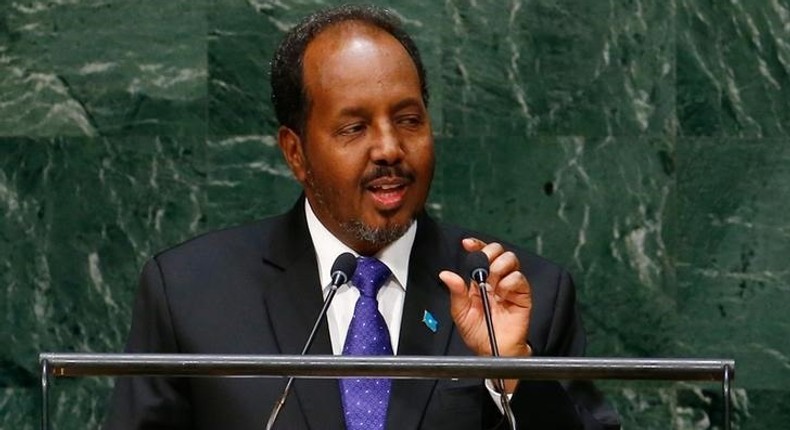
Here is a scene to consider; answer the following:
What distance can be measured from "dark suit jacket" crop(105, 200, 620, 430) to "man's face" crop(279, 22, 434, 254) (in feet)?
0.43

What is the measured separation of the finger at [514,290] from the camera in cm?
307

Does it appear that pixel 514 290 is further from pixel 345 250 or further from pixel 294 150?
pixel 294 150

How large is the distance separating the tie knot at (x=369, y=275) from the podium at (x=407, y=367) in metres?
0.85

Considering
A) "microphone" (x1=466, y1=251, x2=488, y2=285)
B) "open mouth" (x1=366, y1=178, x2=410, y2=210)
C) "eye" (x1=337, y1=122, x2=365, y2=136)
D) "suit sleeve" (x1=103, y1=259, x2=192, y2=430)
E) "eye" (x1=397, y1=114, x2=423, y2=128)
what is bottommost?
"suit sleeve" (x1=103, y1=259, x2=192, y2=430)

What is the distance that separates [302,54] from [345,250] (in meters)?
0.43

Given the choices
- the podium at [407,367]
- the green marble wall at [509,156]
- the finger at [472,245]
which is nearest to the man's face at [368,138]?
the finger at [472,245]

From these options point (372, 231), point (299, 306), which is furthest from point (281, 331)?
point (372, 231)

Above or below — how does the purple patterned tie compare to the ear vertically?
below

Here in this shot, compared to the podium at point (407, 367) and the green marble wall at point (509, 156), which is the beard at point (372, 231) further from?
the green marble wall at point (509, 156)

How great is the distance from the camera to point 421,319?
3.50 metres

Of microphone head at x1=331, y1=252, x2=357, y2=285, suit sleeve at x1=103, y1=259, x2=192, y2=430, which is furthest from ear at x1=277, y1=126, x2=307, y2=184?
microphone head at x1=331, y1=252, x2=357, y2=285

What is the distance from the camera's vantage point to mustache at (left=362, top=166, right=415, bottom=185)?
3467 mm

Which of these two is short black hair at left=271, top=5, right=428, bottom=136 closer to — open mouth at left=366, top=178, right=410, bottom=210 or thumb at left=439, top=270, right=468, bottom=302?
open mouth at left=366, top=178, right=410, bottom=210

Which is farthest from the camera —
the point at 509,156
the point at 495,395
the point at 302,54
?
the point at 509,156
